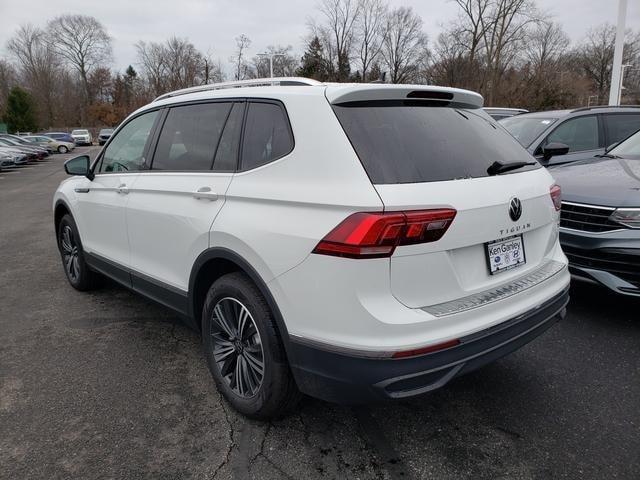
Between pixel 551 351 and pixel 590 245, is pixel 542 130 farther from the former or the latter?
pixel 551 351

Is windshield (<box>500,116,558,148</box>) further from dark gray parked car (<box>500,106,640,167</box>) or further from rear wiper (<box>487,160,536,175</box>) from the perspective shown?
rear wiper (<box>487,160,536,175</box>)

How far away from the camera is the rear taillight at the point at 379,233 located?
1.95m

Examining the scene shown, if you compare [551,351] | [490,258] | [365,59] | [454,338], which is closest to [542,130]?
[551,351]

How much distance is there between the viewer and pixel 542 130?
6.34 meters

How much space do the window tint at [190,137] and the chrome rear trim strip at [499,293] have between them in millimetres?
1600

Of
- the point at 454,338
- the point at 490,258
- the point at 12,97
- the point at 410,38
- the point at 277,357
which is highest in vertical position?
the point at 410,38

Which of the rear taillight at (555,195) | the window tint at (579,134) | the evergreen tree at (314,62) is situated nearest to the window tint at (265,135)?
the rear taillight at (555,195)

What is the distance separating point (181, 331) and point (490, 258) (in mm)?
2609

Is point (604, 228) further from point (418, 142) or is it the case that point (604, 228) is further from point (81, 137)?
point (81, 137)

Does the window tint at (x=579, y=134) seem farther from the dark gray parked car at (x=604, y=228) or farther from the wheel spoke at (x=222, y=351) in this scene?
the wheel spoke at (x=222, y=351)

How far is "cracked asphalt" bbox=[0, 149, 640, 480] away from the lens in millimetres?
2320

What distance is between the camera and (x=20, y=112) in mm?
58094

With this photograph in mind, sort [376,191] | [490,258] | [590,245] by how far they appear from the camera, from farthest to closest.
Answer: [590,245], [490,258], [376,191]

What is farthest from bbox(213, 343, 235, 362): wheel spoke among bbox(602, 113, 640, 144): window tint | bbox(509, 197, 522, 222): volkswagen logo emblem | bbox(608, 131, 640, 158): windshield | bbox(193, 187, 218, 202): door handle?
bbox(602, 113, 640, 144): window tint
